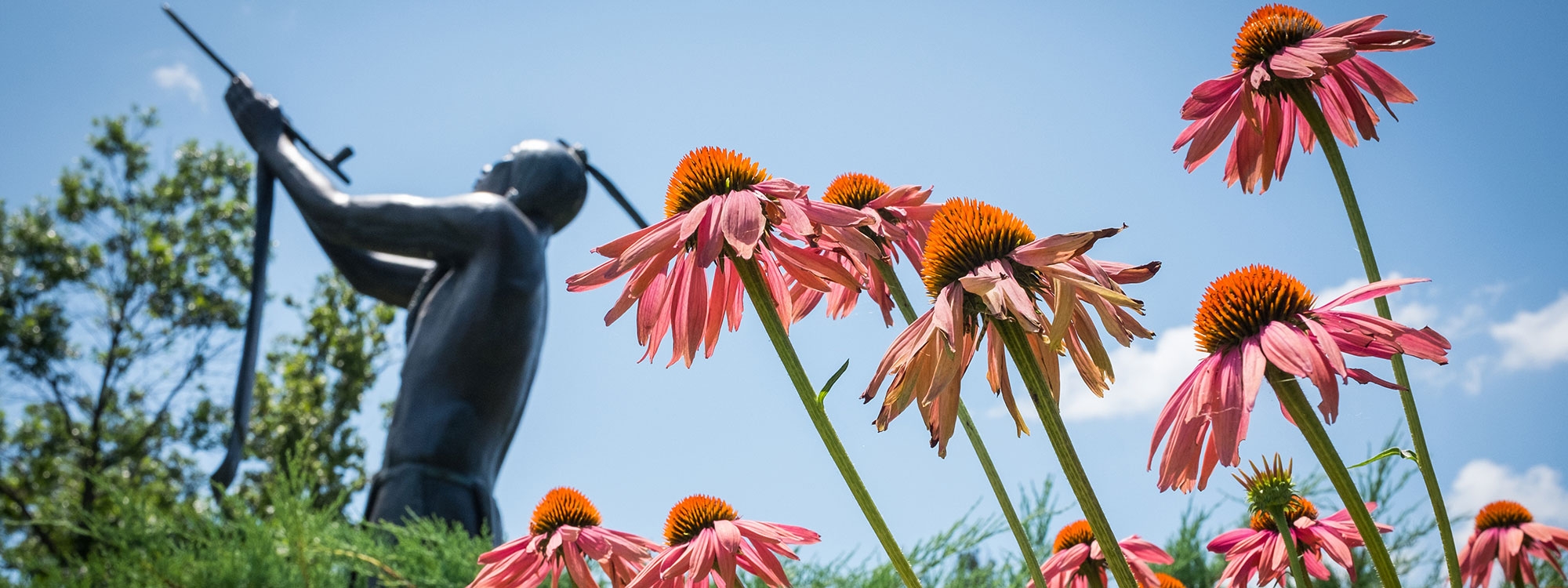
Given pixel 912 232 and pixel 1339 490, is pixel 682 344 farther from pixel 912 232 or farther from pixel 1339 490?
pixel 1339 490

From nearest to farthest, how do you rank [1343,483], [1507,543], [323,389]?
[1343,483], [1507,543], [323,389]

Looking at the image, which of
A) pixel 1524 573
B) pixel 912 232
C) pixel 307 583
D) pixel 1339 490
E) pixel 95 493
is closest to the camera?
→ pixel 1339 490

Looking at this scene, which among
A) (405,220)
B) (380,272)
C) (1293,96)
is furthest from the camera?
(380,272)

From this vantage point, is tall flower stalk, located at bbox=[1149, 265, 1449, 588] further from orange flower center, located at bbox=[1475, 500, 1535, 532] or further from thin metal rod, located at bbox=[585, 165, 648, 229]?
thin metal rod, located at bbox=[585, 165, 648, 229]

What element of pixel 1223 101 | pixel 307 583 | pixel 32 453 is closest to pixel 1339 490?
pixel 1223 101

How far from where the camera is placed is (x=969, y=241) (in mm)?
819

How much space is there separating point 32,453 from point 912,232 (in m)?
15.9

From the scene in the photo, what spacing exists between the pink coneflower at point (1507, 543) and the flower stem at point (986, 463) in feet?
3.82

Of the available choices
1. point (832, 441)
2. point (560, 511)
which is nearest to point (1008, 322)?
point (832, 441)

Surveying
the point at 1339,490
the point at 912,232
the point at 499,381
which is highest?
the point at 499,381

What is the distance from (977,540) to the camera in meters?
1.79

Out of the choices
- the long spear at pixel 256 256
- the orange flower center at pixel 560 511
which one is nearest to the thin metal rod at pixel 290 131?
the long spear at pixel 256 256

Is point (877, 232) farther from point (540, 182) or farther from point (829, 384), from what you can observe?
point (540, 182)

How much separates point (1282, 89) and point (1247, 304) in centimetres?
28
